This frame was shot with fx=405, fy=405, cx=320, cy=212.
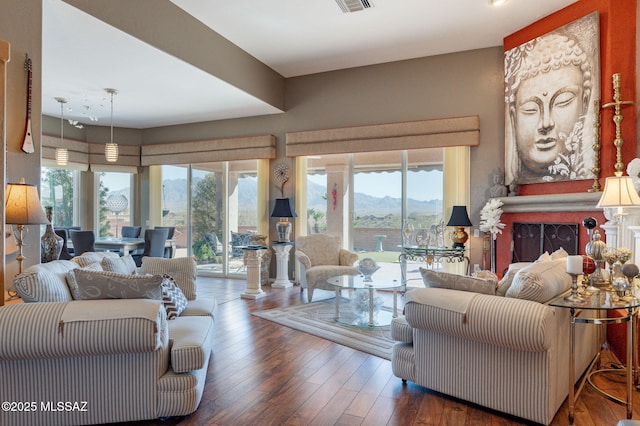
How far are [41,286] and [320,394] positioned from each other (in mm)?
1798

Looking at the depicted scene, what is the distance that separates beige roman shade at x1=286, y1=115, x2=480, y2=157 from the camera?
542 cm

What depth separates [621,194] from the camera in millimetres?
3041

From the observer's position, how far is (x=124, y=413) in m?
2.21

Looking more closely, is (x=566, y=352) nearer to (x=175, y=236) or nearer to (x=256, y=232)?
(x=256, y=232)

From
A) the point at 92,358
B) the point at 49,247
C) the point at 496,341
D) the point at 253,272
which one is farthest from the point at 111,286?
the point at 253,272

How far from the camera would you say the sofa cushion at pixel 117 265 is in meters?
3.16

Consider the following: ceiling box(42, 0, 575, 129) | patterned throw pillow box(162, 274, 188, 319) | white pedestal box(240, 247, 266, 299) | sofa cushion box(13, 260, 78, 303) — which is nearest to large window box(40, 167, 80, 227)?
ceiling box(42, 0, 575, 129)

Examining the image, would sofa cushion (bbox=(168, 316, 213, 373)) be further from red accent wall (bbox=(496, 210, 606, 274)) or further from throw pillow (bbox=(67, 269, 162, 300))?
red accent wall (bbox=(496, 210, 606, 274))

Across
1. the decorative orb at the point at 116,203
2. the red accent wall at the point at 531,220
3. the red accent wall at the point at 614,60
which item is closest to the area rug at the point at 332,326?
the red accent wall at the point at 531,220

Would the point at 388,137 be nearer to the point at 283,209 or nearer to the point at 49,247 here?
the point at 283,209

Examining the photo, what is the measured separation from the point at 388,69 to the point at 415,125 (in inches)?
38.6

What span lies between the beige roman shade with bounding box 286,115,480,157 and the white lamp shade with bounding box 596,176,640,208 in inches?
93.6

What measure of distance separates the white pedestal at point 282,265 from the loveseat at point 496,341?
3769 millimetres

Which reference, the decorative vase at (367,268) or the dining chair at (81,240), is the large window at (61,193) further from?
the decorative vase at (367,268)
